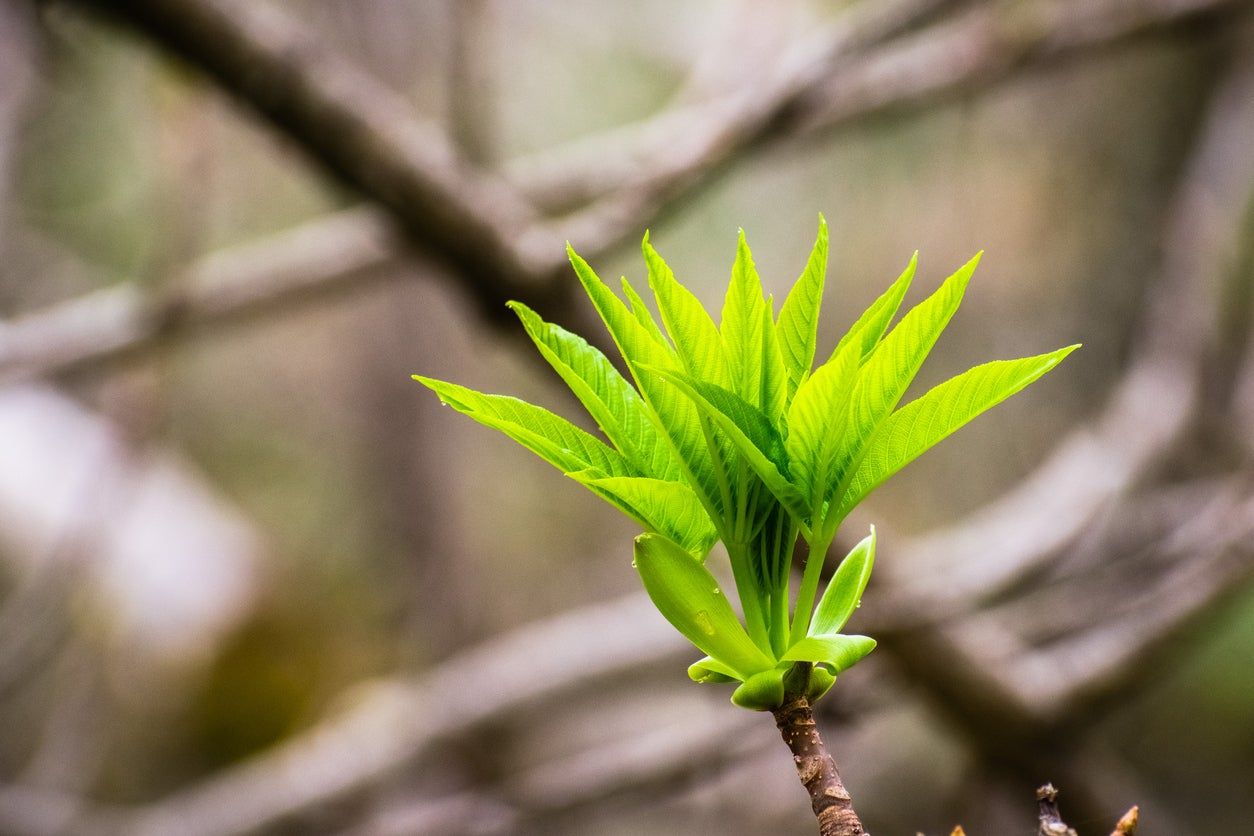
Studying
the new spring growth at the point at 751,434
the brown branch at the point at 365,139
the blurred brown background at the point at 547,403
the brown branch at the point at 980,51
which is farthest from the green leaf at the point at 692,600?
the brown branch at the point at 980,51

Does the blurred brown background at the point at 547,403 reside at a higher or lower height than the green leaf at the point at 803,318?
higher

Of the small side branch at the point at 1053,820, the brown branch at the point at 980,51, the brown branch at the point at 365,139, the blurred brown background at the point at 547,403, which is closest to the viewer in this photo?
the small side branch at the point at 1053,820

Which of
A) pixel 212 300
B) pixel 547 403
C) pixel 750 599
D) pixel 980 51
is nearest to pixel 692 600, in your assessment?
pixel 750 599

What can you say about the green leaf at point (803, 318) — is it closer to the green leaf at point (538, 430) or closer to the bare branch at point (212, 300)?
the green leaf at point (538, 430)

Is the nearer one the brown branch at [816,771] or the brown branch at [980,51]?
the brown branch at [816,771]

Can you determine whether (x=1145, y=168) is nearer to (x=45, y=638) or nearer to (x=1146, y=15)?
(x=1146, y=15)

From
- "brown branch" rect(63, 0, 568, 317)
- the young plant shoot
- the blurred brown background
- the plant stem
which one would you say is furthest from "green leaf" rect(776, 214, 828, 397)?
"brown branch" rect(63, 0, 568, 317)

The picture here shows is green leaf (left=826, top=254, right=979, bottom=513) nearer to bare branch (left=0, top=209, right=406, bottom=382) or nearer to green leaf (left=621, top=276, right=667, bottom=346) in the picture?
green leaf (left=621, top=276, right=667, bottom=346)

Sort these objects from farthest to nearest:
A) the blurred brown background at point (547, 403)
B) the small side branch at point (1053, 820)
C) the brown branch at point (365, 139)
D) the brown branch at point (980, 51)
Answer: the brown branch at point (980, 51), the blurred brown background at point (547, 403), the brown branch at point (365, 139), the small side branch at point (1053, 820)
